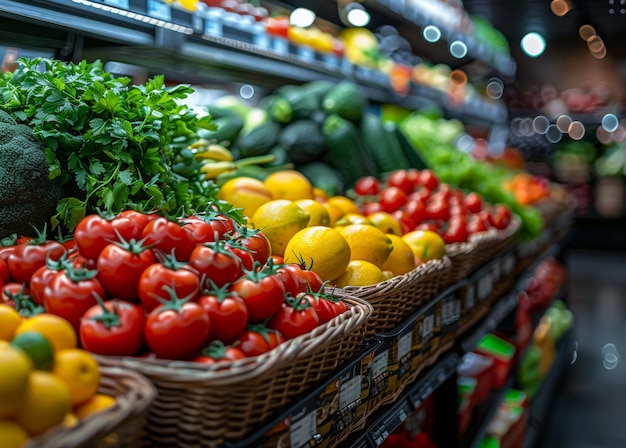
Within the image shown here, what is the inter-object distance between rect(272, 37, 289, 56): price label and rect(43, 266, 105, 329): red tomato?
2.02 m

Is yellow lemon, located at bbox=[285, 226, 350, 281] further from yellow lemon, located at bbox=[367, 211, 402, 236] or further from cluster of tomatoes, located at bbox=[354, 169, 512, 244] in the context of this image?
cluster of tomatoes, located at bbox=[354, 169, 512, 244]

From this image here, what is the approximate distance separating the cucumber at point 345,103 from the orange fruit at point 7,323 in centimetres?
223

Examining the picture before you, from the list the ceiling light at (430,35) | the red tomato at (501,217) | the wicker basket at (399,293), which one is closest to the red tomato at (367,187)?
the red tomato at (501,217)

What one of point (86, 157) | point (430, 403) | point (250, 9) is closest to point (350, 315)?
point (86, 157)

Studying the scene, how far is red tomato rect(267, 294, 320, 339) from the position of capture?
1.09 m

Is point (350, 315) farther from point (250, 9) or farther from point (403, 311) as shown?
point (250, 9)

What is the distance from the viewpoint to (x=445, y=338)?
1.98 meters

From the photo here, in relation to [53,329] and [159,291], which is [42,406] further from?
[159,291]

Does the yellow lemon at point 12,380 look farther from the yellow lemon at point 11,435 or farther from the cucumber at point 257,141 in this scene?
the cucumber at point 257,141

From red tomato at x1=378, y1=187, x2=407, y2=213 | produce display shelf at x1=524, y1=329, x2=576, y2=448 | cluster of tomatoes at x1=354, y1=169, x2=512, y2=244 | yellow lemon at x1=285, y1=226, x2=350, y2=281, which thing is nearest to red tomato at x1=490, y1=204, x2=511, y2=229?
cluster of tomatoes at x1=354, y1=169, x2=512, y2=244

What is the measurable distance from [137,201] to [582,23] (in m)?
7.70

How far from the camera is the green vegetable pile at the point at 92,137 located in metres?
1.39

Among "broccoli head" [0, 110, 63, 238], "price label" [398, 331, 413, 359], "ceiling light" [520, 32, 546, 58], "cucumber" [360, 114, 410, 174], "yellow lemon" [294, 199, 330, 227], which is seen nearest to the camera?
"broccoli head" [0, 110, 63, 238]

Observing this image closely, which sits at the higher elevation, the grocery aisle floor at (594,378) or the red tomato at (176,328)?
the red tomato at (176,328)
